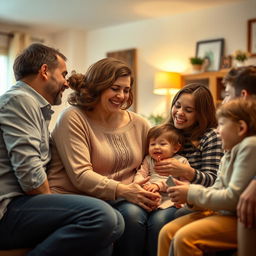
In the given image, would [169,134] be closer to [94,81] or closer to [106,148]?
[106,148]

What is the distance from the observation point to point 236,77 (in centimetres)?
156

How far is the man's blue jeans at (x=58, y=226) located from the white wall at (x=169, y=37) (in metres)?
3.92

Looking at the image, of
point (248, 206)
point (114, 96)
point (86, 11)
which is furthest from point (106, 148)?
point (86, 11)

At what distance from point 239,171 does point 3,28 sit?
5716mm

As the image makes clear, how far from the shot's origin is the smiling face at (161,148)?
1.98 m

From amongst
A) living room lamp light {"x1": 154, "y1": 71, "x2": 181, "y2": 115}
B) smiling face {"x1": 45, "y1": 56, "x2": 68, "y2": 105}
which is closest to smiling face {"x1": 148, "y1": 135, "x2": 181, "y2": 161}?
smiling face {"x1": 45, "y1": 56, "x2": 68, "y2": 105}

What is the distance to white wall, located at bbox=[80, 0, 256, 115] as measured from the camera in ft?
16.6

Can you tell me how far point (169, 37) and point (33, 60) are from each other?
13.4 ft

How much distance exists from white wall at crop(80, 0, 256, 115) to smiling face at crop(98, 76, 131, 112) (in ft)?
11.0

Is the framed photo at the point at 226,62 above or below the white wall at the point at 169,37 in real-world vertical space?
below

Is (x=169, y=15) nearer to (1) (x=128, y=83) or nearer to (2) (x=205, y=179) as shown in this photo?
(1) (x=128, y=83)

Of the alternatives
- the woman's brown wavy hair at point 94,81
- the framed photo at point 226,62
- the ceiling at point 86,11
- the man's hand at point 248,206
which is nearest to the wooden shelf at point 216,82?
the framed photo at point 226,62

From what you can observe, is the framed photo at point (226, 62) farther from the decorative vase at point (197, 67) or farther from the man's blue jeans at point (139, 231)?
the man's blue jeans at point (139, 231)

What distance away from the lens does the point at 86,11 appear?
5516mm
